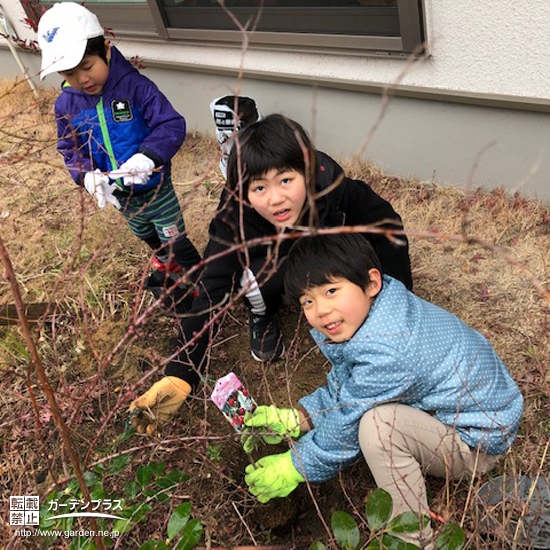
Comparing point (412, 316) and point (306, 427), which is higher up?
point (412, 316)

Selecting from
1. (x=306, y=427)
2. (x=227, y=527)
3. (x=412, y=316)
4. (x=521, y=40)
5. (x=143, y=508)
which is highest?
(x=521, y=40)

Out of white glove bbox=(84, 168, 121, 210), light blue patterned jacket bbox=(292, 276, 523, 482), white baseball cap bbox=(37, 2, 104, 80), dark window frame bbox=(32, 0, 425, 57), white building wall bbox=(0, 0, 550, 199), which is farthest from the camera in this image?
dark window frame bbox=(32, 0, 425, 57)

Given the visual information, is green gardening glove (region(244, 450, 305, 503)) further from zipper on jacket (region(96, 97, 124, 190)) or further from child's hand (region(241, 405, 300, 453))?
zipper on jacket (region(96, 97, 124, 190))

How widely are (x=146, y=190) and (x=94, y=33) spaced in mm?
733

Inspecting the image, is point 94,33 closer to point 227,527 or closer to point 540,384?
point 227,527

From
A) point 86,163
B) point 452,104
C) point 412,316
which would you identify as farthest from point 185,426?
point 452,104

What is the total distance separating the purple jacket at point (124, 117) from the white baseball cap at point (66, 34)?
0.20 meters

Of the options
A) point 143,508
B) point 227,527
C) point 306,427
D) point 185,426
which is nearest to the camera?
point 143,508

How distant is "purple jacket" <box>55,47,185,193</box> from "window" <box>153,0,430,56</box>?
1.94 ft

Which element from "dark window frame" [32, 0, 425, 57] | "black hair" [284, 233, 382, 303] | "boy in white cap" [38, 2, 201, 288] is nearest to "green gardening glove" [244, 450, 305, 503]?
"black hair" [284, 233, 382, 303]

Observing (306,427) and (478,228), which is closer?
(306,427)

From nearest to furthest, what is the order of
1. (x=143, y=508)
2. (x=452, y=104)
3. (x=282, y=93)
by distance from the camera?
(x=143, y=508) < (x=452, y=104) < (x=282, y=93)

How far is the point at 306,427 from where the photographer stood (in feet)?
6.54

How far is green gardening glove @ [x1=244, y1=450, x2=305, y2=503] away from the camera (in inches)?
69.9
